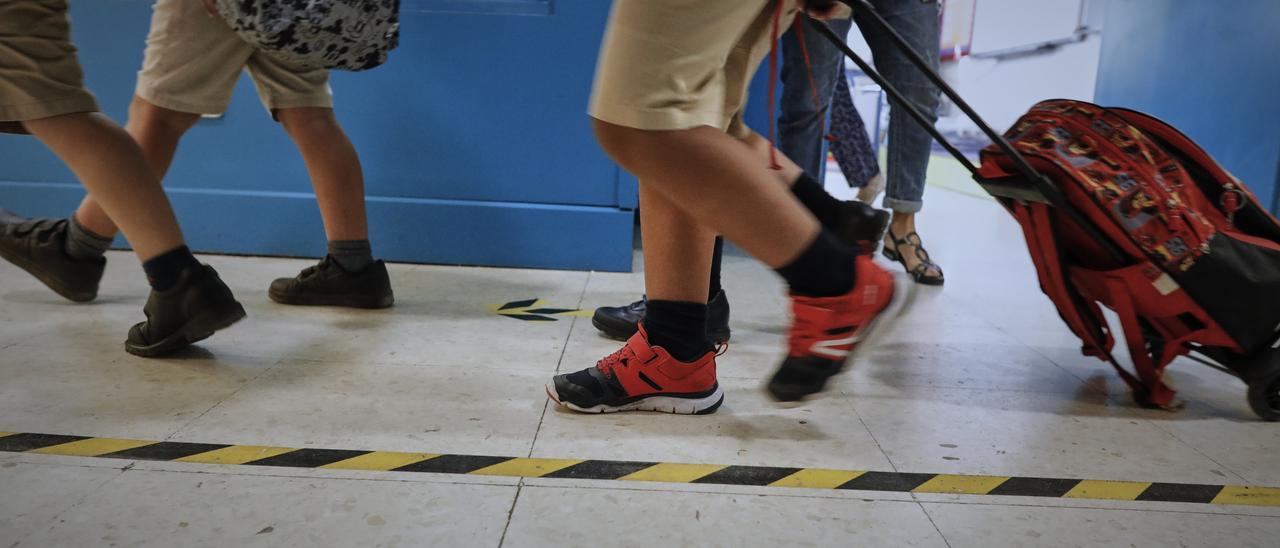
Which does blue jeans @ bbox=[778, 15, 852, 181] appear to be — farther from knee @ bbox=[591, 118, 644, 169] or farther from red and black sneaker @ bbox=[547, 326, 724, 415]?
knee @ bbox=[591, 118, 644, 169]

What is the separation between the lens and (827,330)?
1007 mm

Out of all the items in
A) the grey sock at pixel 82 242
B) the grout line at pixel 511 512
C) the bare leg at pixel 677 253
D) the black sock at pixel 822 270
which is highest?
the black sock at pixel 822 270

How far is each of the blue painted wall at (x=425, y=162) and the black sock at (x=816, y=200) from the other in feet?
3.68

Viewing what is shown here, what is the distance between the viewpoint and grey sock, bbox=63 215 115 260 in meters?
1.63

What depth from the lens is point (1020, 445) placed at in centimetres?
118

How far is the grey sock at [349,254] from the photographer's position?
5.96 feet

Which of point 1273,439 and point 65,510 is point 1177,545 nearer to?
point 1273,439

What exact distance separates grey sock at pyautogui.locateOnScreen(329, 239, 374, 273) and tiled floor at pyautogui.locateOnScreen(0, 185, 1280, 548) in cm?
11

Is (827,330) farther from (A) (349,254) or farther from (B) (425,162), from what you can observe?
(B) (425,162)

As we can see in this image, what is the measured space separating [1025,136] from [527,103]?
4.53 feet

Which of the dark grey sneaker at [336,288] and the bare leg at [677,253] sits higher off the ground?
the bare leg at [677,253]

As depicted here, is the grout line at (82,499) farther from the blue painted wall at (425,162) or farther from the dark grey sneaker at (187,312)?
the blue painted wall at (425,162)

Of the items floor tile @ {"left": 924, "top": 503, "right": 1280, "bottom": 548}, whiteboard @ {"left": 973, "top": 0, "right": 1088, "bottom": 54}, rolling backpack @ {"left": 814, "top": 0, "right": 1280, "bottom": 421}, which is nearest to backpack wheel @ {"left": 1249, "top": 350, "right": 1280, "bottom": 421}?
rolling backpack @ {"left": 814, "top": 0, "right": 1280, "bottom": 421}

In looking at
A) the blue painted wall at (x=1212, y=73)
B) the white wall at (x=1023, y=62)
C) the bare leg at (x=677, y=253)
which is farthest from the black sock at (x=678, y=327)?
the white wall at (x=1023, y=62)
